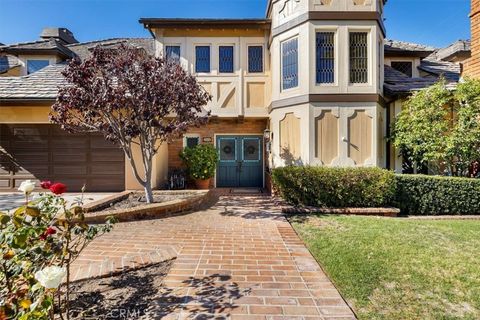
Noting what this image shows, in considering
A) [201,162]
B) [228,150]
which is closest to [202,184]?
[201,162]

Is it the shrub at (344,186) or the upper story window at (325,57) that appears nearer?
the shrub at (344,186)

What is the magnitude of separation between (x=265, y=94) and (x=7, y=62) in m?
12.7

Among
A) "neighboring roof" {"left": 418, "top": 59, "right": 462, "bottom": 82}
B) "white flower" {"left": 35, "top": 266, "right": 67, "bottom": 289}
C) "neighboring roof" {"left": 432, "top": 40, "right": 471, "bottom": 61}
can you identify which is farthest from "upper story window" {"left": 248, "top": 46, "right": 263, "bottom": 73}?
"white flower" {"left": 35, "top": 266, "right": 67, "bottom": 289}

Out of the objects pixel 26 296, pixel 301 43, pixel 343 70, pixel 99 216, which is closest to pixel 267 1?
pixel 301 43

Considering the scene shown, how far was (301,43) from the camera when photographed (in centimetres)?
853

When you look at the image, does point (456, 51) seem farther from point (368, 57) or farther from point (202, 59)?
point (202, 59)

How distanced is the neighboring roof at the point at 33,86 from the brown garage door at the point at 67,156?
1286mm

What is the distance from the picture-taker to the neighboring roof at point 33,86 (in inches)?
336

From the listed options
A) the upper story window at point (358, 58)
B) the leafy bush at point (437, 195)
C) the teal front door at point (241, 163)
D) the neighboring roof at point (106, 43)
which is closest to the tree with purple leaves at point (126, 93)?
the teal front door at point (241, 163)

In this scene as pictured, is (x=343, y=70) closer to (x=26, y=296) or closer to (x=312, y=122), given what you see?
(x=312, y=122)

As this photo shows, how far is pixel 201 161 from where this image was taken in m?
10.3

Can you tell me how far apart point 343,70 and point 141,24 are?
25.4 ft

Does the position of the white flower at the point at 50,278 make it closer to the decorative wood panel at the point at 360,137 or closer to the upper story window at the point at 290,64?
the decorative wood panel at the point at 360,137

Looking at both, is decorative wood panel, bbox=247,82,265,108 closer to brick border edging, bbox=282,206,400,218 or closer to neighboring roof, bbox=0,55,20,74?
brick border edging, bbox=282,206,400,218
